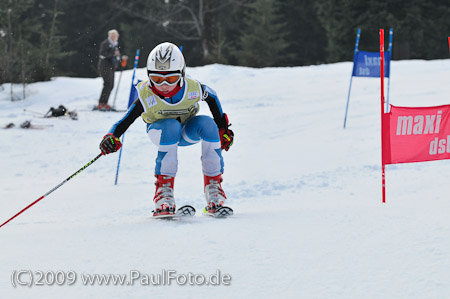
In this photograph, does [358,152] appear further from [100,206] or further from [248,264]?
[248,264]

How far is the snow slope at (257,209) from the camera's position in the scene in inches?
104

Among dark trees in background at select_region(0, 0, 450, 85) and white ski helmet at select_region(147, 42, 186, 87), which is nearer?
white ski helmet at select_region(147, 42, 186, 87)

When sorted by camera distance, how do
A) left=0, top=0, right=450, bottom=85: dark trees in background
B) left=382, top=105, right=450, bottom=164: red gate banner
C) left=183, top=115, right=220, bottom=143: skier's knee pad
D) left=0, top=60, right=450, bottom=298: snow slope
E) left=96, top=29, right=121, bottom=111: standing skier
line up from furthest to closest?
1. left=0, top=0, right=450, bottom=85: dark trees in background
2. left=96, top=29, right=121, bottom=111: standing skier
3. left=382, top=105, right=450, bottom=164: red gate banner
4. left=183, top=115, right=220, bottom=143: skier's knee pad
5. left=0, top=60, right=450, bottom=298: snow slope

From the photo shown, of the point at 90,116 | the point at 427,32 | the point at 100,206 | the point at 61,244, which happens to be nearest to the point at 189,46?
the point at 427,32

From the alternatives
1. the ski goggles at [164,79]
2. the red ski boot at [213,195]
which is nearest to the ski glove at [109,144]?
the ski goggles at [164,79]

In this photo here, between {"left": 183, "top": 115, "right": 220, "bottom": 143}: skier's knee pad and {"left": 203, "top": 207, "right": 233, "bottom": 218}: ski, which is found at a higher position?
{"left": 183, "top": 115, "right": 220, "bottom": 143}: skier's knee pad

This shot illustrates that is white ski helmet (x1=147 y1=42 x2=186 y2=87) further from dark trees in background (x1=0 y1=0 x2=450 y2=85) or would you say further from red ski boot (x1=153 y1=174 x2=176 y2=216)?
dark trees in background (x1=0 y1=0 x2=450 y2=85)

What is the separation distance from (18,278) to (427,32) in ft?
79.6

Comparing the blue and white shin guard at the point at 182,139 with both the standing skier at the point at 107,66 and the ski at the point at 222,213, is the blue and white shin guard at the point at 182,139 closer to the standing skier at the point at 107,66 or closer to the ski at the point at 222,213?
the ski at the point at 222,213

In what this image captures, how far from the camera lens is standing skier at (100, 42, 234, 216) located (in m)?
3.83

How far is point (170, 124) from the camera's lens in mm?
3918

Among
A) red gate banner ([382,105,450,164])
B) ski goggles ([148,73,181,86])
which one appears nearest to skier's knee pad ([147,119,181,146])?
ski goggles ([148,73,181,86])

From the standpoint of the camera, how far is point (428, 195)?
172 inches

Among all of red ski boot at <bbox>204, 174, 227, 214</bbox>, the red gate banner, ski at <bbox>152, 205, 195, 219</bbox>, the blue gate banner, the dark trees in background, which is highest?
the dark trees in background
